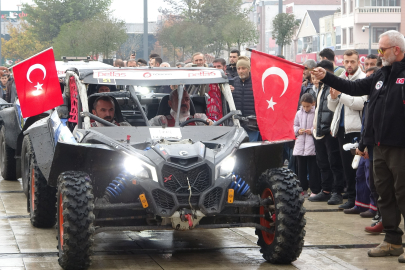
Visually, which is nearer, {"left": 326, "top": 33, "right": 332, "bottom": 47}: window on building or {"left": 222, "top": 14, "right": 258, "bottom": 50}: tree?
{"left": 222, "top": 14, "right": 258, "bottom": 50}: tree

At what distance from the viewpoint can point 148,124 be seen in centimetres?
718

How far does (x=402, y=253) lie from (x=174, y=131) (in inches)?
99.0

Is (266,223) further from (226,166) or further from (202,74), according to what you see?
(202,74)

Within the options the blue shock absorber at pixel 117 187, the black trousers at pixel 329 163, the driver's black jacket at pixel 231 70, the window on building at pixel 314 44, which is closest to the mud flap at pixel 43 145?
the blue shock absorber at pixel 117 187

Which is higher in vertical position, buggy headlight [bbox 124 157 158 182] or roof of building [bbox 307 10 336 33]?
roof of building [bbox 307 10 336 33]

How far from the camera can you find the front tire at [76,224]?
227 inches

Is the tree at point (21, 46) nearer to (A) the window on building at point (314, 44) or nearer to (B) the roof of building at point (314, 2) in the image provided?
(A) the window on building at point (314, 44)

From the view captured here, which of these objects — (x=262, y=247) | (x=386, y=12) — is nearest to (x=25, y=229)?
(x=262, y=247)

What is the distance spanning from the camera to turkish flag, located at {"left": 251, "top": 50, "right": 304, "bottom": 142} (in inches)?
271

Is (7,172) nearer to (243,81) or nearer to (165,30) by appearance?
(243,81)

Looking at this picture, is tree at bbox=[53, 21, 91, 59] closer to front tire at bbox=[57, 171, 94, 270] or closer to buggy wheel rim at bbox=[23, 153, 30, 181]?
buggy wheel rim at bbox=[23, 153, 30, 181]

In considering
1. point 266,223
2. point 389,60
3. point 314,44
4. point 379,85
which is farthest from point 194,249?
point 314,44

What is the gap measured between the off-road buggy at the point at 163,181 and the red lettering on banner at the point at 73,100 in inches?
5.3

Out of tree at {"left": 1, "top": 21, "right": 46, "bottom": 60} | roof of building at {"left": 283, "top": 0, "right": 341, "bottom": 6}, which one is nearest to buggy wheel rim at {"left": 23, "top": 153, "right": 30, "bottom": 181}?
tree at {"left": 1, "top": 21, "right": 46, "bottom": 60}
